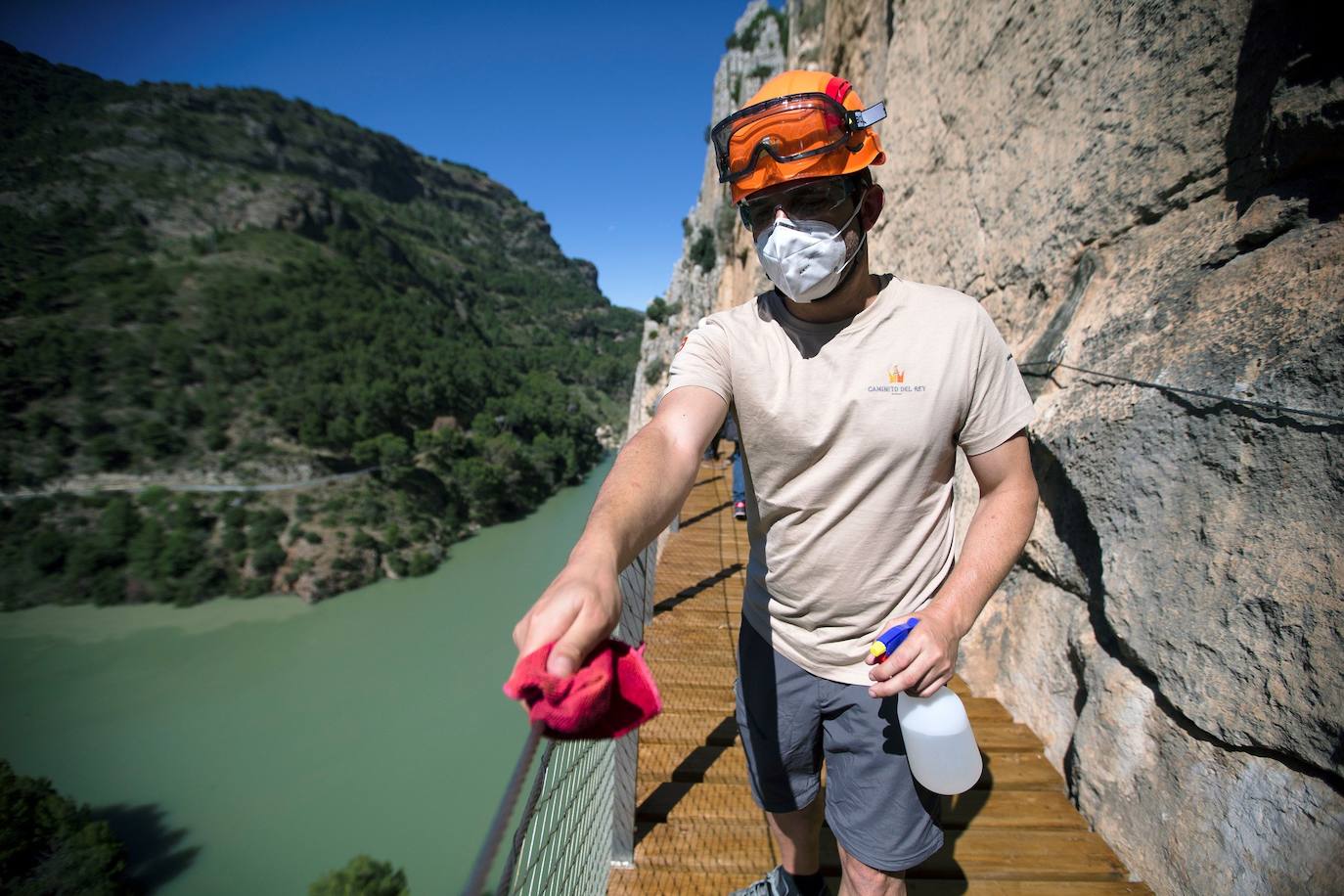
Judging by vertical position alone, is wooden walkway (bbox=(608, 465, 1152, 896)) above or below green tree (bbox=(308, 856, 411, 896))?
above

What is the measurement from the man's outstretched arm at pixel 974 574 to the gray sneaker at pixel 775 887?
2.76ft

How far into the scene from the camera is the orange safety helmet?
1.11m

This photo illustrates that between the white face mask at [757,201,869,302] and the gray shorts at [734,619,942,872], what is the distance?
77 centimetres

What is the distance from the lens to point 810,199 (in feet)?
3.72

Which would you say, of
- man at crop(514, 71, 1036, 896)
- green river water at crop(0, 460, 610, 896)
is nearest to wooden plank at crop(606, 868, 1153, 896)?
man at crop(514, 71, 1036, 896)

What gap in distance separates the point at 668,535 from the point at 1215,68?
3.79 m

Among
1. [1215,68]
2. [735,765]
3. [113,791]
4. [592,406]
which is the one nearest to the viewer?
[1215,68]

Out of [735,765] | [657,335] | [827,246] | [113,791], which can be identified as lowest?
[113,791]

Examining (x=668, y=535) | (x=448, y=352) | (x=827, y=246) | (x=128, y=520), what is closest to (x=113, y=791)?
(x=128, y=520)

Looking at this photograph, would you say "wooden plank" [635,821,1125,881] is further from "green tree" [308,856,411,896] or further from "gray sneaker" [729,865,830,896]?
"green tree" [308,856,411,896]

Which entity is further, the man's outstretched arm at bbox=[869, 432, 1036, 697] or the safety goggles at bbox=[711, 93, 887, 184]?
the safety goggles at bbox=[711, 93, 887, 184]

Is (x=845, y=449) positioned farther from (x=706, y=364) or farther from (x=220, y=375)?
(x=220, y=375)

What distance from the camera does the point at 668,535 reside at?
459cm

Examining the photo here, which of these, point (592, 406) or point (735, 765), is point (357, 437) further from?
point (735, 765)
